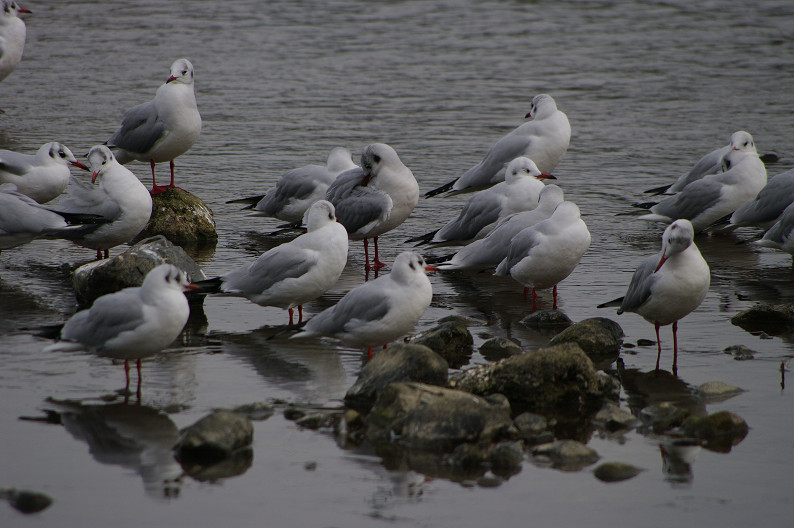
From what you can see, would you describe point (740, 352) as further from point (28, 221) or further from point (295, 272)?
point (28, 221)

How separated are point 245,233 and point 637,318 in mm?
4347

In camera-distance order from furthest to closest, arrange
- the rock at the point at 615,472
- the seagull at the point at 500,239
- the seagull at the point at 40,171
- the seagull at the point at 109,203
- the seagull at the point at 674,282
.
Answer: the seagull at the point at 40,171
the seagull at the point at 109,203
the seagull at the point at 500,239
the seagull at the point at 674,282
the rock at the point at 615,472

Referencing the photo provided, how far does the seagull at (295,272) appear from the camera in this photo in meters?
7.58

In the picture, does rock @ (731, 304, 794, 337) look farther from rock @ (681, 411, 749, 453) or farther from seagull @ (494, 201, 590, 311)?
rock @ (681, 411, 749, 453)

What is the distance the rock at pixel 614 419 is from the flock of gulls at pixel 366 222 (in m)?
1.36

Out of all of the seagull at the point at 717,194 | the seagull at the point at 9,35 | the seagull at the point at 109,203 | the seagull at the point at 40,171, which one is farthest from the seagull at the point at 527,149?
the seagull at the point at 9,35

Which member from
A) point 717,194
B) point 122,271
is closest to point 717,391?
point 122,271

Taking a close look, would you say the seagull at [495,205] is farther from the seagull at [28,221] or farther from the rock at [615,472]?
the rock at [615,472]

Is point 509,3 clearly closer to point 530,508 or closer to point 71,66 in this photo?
point 71,66

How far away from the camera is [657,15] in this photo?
2553 cm

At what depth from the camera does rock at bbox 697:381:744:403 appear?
6.25m

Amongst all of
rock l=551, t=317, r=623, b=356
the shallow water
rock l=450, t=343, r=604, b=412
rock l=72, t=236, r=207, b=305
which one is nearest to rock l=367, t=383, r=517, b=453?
the shallow water

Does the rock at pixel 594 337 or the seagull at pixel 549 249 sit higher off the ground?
the seagull at pixel 549 249

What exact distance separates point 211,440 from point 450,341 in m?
2.25
